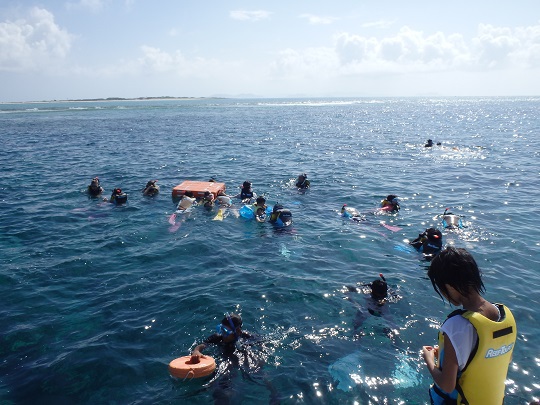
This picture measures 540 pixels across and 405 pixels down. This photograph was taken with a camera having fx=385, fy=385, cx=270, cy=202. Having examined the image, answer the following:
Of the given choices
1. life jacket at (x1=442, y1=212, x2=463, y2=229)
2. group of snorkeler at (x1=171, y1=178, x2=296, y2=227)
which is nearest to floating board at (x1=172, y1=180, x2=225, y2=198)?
group of snorkeler at (x1=171, y1=178, x2=296, y2=227)

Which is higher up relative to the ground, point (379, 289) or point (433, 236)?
point (433, 236)

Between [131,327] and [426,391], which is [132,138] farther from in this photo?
[426,391]

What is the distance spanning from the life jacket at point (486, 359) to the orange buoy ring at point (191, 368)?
4.64 m

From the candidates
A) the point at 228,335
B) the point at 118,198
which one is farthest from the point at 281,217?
the point at 118,198

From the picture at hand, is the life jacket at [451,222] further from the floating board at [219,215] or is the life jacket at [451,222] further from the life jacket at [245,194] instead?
the floating board at [219,215]

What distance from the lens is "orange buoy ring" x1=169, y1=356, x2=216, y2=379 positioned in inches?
278

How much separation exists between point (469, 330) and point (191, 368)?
5282 millimetres

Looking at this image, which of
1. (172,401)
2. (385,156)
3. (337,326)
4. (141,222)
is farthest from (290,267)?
(385,156)

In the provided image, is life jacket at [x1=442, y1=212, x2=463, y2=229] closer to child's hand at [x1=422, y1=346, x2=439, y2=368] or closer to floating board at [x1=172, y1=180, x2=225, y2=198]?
floating board at [x1=172, y1=180, x2=225, y2=198]

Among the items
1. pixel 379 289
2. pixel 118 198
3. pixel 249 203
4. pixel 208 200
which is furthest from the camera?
pixel 249 203

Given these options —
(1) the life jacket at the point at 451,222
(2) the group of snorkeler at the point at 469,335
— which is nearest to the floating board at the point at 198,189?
(1) the life jacket at the point at 451,222

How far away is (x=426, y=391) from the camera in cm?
722

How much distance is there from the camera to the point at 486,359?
3.43 metres

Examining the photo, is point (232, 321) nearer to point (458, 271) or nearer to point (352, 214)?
point (458, 271)
